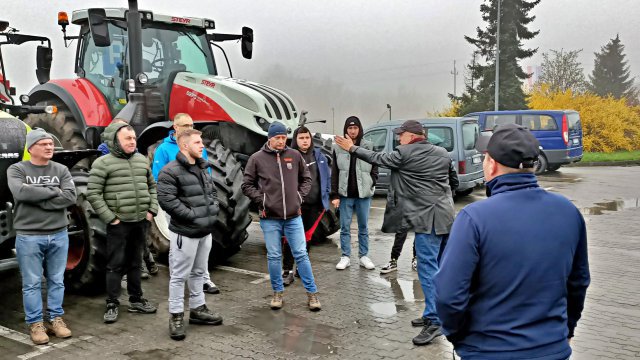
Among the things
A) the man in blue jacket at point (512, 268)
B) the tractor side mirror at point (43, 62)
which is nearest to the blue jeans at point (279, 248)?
the man in blue jacket at point (512, 268)

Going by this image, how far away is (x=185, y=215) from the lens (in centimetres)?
474

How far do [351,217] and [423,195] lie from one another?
6.80ft

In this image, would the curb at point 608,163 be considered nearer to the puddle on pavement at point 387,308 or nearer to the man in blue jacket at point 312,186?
the man in blue jacket at point 312,186

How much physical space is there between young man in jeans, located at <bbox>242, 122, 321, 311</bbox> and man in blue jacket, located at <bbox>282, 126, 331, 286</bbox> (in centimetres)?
81

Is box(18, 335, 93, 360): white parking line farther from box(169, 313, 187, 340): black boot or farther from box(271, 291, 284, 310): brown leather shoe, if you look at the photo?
box(271, 291, 284, 310): brown leather shoe

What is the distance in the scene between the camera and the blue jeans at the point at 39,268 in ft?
15.0

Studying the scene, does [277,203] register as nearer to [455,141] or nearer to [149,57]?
[149,57]

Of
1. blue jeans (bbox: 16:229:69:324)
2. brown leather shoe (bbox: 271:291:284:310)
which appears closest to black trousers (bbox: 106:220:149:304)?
blue jeans (bbox: 16:229:69:324)

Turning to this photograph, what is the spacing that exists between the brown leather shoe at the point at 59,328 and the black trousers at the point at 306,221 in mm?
2402

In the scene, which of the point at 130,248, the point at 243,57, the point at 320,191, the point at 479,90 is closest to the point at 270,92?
the point at 243,57

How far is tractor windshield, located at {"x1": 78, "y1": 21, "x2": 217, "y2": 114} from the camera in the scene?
784 cm

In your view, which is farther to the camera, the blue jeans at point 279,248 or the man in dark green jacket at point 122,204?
the blue jeans at point 279,248

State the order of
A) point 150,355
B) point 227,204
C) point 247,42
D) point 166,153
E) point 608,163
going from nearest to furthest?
point 150,355 < point 166,153 < point 227,204 < point 247,42 < point 608,163

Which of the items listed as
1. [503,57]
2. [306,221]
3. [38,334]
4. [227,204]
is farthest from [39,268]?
[503,57]
